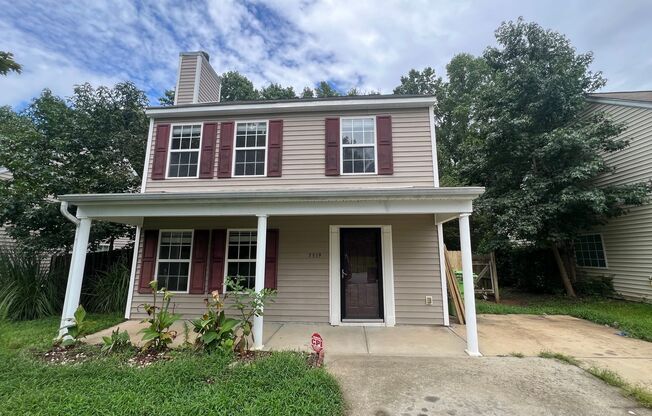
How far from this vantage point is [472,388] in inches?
126

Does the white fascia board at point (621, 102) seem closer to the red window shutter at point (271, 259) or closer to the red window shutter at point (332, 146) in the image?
the red window shutter at point (332, 146)

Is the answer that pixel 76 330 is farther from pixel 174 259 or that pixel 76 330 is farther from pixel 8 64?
pixel 8 64

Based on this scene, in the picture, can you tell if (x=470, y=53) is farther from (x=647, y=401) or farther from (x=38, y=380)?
(x=38, y=380)

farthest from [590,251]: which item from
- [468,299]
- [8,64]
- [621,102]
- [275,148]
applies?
[8,64]

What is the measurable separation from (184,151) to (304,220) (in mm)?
3456

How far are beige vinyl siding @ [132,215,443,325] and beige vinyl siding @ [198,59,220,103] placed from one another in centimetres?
387

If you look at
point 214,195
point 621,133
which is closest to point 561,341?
point 214,195

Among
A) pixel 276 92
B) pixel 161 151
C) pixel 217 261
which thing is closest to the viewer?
pixel 217 261

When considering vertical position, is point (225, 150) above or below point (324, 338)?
above

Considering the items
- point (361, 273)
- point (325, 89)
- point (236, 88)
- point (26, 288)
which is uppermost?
point (325, 89)

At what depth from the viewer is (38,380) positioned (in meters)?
3.27

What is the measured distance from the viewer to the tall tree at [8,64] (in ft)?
16.8

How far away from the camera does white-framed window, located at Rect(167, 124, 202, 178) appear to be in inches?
270

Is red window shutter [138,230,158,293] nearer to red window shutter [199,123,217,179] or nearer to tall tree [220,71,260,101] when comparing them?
red window shutter [199,123,217,179]
